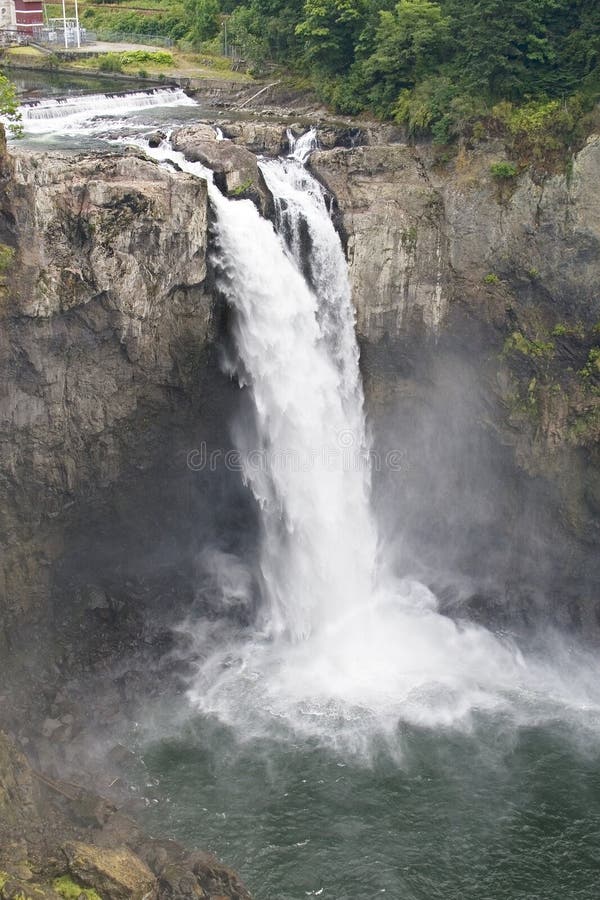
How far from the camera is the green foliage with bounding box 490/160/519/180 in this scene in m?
33.7

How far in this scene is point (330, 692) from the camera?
30312 mm

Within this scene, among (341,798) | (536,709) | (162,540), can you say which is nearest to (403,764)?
(341,798)

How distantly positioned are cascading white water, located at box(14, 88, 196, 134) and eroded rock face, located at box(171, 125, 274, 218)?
7344 millimetres

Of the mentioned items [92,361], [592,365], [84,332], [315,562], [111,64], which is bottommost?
[315,562]

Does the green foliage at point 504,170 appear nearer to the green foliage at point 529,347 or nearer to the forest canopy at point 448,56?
the forest canopy at point 448,56

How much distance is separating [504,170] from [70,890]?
28286 millimetres

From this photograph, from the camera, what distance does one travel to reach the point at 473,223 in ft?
112

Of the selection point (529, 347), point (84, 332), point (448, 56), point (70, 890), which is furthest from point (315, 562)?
point (448, 56)

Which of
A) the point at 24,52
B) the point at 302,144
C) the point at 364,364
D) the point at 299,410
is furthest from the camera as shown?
the point at 24,52

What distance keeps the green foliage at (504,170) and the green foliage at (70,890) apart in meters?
27.9

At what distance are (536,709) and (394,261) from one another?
1724cm

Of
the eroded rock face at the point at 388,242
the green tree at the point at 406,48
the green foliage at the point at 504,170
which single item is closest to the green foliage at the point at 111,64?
the green tree at the point at 406,48

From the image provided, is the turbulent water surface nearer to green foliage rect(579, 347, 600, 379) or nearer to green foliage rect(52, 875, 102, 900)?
green foliage rect(52, 875, 102, 900)

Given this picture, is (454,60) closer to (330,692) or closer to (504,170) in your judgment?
(504,170)
